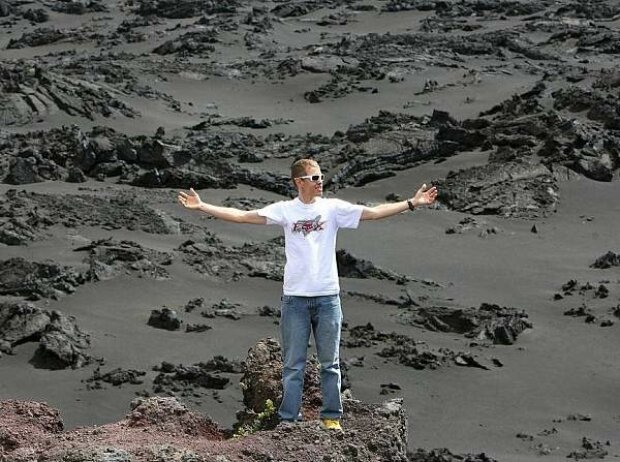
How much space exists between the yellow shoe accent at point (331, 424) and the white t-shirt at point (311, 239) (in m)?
0.59

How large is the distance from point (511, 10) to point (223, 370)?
26.7 m

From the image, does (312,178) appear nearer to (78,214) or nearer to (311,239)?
(311,239)

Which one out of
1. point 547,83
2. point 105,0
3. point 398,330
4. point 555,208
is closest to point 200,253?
point 398,330

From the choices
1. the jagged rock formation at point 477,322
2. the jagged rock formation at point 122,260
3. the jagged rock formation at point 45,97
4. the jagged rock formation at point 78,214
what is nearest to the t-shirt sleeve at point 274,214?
the jagged rock formation at point 477,322

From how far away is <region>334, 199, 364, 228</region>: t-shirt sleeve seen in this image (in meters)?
5.68

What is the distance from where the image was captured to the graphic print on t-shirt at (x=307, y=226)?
5.65 meters

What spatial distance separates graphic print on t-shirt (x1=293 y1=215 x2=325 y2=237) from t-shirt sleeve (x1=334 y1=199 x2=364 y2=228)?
89mm

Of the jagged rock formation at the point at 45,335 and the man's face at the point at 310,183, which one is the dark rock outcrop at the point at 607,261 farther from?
the man's face at the point at 310,183

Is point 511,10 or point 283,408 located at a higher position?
point 283,408

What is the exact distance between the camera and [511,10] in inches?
1358

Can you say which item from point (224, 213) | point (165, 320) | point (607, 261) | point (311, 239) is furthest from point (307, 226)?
point (607, 261)

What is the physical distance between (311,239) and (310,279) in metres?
0.20

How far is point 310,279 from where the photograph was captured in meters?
5.59

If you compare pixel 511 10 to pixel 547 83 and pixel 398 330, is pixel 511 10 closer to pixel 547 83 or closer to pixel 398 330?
pixel 547 83
